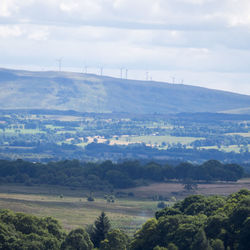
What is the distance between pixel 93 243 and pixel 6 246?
16590 millimetres

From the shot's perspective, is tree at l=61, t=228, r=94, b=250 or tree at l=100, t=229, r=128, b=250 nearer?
tree at l=61, t=228, r=94, b=250

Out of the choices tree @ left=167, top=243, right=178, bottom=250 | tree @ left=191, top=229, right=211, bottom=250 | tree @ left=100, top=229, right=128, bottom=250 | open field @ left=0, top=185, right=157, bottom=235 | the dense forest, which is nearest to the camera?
tree @ left=191, top=229, right=211, bottom=250

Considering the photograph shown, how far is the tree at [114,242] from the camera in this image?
102562 mm

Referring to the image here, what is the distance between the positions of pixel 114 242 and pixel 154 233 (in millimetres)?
6129

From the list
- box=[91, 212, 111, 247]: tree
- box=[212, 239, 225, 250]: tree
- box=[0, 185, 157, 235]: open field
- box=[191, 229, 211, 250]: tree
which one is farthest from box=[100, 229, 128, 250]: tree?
box=[0, 185, 157, 235]: open field

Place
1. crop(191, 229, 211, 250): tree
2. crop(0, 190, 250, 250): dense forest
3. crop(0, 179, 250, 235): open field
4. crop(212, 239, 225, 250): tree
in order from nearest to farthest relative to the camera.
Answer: crop(191, 229, 211, 250): tree < crop(212, 239, 225, 250): tree < crop(0, 190, 250, 250): dense forest < crop(0, 179, 250, 235): open field

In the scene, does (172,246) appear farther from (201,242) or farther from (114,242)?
(114,242)

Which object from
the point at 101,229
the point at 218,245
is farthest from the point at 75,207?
the point at 218,245

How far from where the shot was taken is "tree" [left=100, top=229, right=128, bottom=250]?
103 m

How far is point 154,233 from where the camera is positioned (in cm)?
10631

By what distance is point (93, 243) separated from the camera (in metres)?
112

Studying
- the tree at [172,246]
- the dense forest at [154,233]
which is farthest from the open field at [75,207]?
the tree at [172,246]

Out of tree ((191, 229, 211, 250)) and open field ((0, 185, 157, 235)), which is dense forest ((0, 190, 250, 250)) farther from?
open field ((0, 185, 157, 235))

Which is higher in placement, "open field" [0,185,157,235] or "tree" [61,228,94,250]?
"open field" [0,185,157,235]
